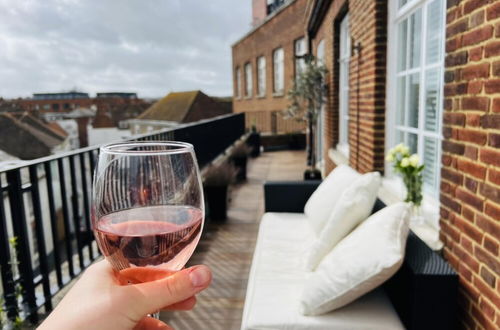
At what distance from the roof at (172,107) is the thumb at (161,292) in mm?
25119

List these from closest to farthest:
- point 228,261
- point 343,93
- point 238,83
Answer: point 228,261, point 343,93, point 238,83

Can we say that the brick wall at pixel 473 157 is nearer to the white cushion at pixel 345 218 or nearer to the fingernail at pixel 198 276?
the white cushion at pixel 345 218

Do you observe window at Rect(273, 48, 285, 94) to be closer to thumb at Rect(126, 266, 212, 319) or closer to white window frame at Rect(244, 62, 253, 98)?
white window frame at Rect(244, 62, 253, 98)

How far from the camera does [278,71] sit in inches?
612

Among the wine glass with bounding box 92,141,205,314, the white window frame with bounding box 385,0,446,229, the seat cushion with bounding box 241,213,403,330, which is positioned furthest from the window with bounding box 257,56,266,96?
the wine glass with bounding box 92,141,205,314

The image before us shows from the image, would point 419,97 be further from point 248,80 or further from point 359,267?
point 248,80

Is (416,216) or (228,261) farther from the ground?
(416,216)

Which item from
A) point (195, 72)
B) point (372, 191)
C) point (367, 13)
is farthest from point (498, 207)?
point (195, 72)

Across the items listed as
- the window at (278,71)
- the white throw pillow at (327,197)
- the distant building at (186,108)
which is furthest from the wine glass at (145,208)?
the distant building at (186,108)

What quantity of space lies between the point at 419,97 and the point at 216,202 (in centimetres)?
261

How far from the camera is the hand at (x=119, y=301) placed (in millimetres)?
525

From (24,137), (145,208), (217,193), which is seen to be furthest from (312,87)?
(24,137)

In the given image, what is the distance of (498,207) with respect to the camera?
1354 millimetres

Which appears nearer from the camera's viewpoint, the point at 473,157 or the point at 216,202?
the point at 473,157
